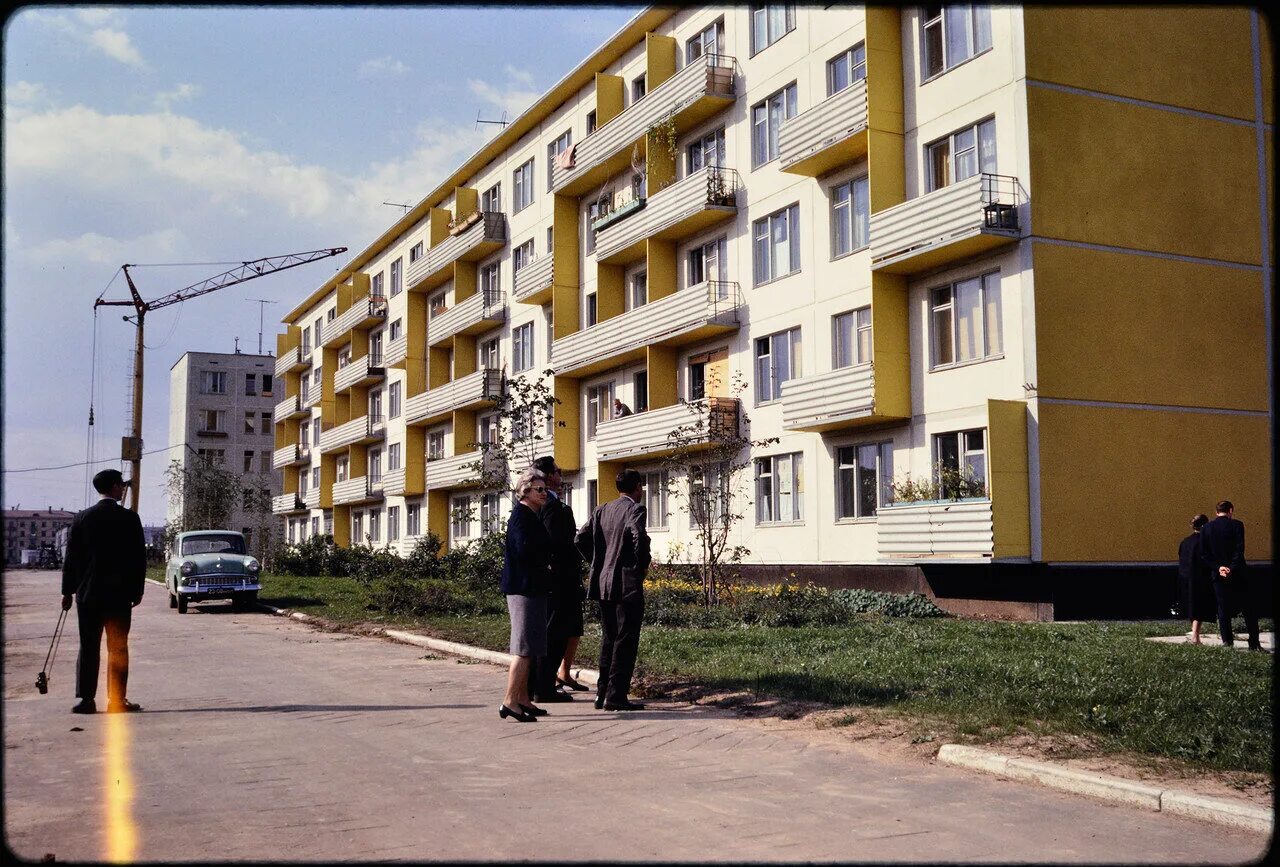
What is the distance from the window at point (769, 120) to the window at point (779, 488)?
7719mm

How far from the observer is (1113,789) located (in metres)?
7.12

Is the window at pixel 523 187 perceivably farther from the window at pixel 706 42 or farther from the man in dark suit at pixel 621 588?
the man in dark suit at pixel 621 588

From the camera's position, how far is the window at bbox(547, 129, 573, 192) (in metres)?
39.3

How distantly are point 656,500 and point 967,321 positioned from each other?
12813mm

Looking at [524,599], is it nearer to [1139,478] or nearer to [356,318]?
[1139,478]

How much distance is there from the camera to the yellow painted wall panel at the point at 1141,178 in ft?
69.5

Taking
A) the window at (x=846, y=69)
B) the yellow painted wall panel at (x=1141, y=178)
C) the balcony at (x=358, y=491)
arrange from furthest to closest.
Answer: the balcony at (x=358, y=491) < the window at (x=846, y=69) < the yellow painted wall panel at (x=1141, y=178)

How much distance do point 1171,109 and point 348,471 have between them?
168 ft

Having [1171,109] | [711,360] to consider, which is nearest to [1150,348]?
[1171,109]

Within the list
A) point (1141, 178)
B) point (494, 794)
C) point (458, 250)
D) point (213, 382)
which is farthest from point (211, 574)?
point (213, 382)

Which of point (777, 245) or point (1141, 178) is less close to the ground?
point (777, 245)

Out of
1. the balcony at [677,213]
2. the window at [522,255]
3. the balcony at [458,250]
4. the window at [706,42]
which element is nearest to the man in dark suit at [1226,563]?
the balcony at [677,213]

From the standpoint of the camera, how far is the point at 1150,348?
22094mm

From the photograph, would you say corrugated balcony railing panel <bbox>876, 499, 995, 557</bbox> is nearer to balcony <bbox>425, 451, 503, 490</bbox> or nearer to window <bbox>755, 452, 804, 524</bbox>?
window <bbox>755, 452, 804, 524</bbox>
